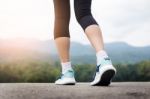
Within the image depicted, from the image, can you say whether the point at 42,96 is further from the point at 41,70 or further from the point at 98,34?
the point at 41,70

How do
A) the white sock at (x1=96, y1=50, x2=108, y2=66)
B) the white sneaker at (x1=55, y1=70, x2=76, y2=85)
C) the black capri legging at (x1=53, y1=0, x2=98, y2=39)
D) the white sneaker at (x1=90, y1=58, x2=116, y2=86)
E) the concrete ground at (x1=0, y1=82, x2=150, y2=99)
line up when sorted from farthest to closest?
the white sneaker at (x1=55, y1=70, x2=76, y2=85) → the black capri legging at (x1=53, y1=0, x2=98, y2=39) → the white sock at (x1=96, y1=50, x2=108, y2=66) → the white sneaker at (x1=90, y1=58, x2=116, y2=86) → the concrete ground at (x1=0, y1=82, x2=150, y2=99)

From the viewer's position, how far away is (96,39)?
3.53 metres

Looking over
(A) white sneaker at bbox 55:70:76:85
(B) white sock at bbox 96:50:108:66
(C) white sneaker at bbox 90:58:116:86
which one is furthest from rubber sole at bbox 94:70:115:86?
(A) white sneaker at bbox 55:70:76:85

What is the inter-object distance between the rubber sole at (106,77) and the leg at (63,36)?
352mm

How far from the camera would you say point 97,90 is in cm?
315

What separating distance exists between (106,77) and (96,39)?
0.31 m

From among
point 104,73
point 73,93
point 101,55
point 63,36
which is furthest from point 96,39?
point 73,93

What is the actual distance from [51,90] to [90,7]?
0.83 m

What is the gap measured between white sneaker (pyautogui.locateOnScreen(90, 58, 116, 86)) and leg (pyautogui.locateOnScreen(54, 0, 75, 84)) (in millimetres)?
347

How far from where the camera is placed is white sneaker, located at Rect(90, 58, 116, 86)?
3.36m

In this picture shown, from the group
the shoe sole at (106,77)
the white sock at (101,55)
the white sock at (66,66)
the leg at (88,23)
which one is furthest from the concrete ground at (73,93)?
the white sock at (66,66)

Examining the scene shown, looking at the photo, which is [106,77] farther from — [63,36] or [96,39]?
[63,36]

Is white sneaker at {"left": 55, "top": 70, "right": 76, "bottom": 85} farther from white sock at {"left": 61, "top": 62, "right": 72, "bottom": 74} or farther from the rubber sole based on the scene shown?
the rubber sole

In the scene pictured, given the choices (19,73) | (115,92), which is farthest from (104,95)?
(19,73)
